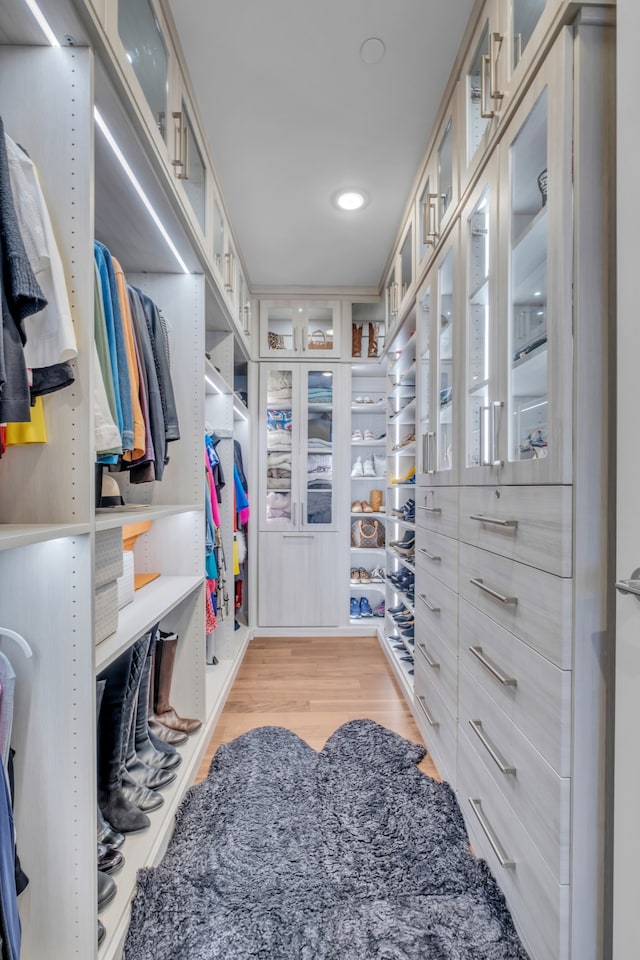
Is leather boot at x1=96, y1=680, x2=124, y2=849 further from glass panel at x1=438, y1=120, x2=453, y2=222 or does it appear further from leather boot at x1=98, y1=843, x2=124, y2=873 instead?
glass panel at x1=438, y1=120, x2=453, y2=222

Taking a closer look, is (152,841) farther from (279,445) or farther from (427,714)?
(279,445)

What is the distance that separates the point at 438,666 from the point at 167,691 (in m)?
1.06

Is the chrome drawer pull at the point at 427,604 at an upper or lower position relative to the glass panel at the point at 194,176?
lower

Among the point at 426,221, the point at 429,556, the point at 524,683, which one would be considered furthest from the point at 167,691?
the point at 426,221

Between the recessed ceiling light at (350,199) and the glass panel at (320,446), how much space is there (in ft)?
4.08

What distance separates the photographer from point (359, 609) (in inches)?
142

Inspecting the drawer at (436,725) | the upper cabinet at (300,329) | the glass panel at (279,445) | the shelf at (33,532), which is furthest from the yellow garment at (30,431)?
the upper cabinet at (300,329)

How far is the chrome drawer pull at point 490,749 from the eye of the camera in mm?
1178

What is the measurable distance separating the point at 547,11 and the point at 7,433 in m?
1.38

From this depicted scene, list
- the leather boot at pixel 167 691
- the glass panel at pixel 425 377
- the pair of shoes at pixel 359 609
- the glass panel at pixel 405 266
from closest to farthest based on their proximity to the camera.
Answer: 1. the leather boot at pixel 167 691
2. the glass panel at pixel 425 377
3. the glass panel at pixel 405 266
4. the pair of shoes at pixel 359 609

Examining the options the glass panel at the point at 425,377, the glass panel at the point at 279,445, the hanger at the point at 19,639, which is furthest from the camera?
the glass panel at the point at 279,445

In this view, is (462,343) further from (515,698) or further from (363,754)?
(363,754)

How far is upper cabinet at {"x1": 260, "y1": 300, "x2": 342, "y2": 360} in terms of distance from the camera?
3518 millimetres

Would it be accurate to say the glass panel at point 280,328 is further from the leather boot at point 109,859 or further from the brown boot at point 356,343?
the leather boot at point 109,859
